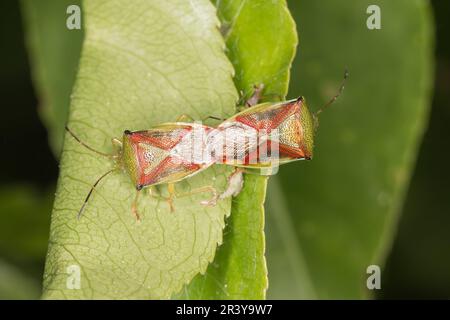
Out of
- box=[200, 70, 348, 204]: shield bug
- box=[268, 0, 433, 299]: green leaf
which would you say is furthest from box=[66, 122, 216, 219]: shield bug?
box=[268, 0, 433, 299]: green leaf

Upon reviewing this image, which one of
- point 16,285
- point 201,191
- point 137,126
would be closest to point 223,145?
point 201,191

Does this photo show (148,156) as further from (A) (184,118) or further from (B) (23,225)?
(B) (23,225)

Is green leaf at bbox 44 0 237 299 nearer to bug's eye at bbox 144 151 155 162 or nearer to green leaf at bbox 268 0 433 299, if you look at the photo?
bug's eye at bbox 144 151 155 162

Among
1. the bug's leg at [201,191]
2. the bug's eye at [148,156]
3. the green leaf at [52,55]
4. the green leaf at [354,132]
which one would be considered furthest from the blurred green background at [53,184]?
the bug's leg at [201,191]
